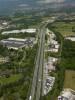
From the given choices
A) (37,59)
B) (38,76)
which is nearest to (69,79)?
(38,76)

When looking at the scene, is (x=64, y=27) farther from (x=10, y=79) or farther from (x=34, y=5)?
(x=34, y=5)

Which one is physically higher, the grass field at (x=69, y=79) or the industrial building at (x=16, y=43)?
the grass field at (x=69, y=79)

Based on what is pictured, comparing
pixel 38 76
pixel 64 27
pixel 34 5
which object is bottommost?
pixel 34 5

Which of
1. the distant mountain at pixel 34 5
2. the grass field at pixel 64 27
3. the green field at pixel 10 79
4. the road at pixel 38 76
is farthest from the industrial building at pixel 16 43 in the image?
the distant mountain at pixel 34 5

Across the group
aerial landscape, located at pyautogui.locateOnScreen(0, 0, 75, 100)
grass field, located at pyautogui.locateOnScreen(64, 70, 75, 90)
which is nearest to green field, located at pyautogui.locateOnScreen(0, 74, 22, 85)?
aerial landscape, located at pyautogui.locateOnScreen(0, 0, 75, 100)

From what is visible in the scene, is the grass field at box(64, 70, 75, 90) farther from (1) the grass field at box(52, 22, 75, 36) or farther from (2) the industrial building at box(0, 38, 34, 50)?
(1) the grass field at box(52, 22, 75, 36)

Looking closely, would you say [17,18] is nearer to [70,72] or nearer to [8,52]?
[8,52]

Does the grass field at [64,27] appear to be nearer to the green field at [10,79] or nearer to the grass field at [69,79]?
the grass field at [69,79]
